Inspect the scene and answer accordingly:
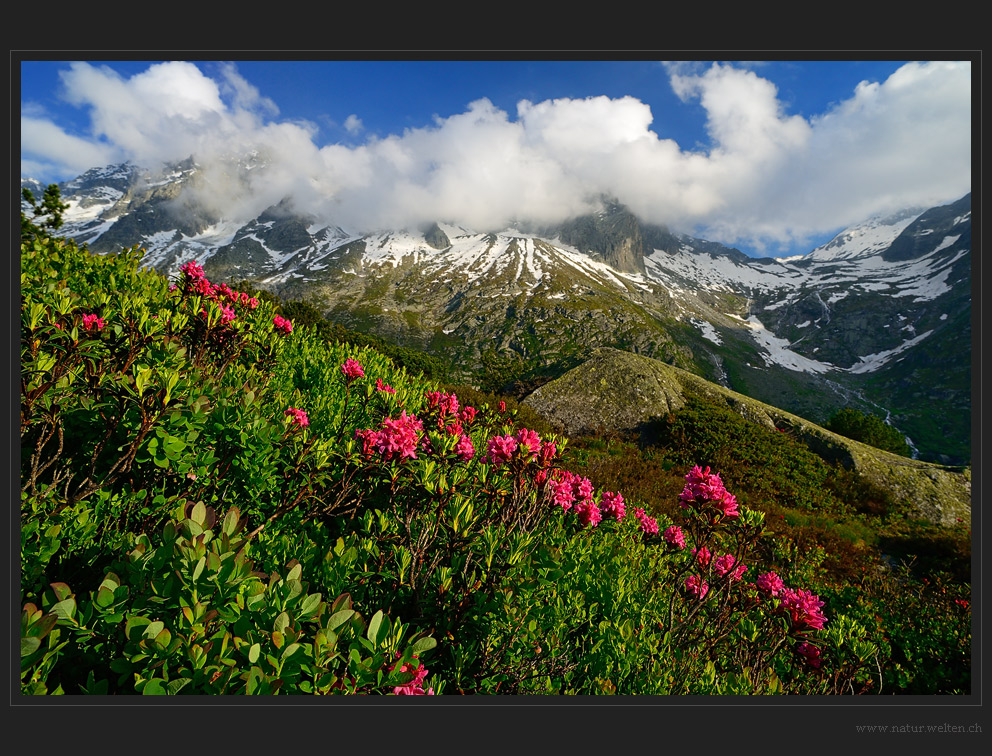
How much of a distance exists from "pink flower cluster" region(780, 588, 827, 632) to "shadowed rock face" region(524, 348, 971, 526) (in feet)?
29.1

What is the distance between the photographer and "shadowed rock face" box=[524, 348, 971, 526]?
10141 mm

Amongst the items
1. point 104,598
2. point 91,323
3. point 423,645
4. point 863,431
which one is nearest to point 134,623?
point 104,598

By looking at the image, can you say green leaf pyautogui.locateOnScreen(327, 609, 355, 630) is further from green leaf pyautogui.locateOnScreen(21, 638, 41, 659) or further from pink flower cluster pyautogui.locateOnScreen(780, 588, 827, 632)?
pink flower cluster pyautogui.locateOnScreen(780, 588, 827, 632)

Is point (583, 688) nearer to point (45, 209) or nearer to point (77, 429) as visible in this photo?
point (77, 429)

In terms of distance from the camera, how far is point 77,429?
2391 millimetres

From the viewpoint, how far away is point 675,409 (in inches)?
501

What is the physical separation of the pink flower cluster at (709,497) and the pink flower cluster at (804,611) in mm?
698

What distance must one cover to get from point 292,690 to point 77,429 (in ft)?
7.13

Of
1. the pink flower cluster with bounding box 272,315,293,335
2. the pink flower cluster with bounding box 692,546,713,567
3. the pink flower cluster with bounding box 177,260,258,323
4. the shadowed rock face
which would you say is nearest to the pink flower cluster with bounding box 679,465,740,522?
the pink flower cluster with bounding box 692,546,713,567

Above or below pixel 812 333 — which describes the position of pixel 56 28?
below

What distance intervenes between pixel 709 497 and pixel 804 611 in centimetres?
101

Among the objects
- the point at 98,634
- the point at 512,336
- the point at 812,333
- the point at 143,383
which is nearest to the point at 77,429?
the point at 143,383

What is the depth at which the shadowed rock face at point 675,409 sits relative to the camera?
1014 centimetres

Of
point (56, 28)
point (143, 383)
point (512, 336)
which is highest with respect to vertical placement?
point (512, 336)
